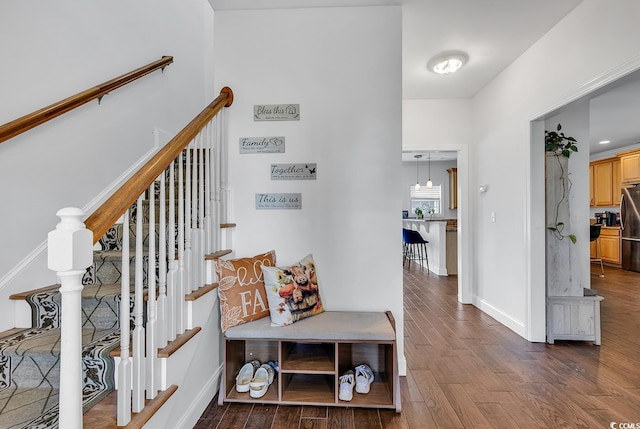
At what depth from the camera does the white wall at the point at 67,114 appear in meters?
1.63

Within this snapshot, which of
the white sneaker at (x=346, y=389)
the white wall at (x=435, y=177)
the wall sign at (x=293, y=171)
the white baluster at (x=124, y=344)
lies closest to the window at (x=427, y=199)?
the white wall at (x=435, y=177)

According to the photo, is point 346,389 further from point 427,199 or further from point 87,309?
point 427,199

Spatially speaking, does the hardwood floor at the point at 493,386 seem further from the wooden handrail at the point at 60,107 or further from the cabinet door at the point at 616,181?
the cabinet door at the point at 616,181

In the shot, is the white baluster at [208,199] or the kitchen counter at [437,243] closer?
the white baluster at [208,199]

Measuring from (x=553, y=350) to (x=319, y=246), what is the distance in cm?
220

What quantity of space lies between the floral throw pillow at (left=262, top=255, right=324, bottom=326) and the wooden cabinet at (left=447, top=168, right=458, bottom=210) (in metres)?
6.88

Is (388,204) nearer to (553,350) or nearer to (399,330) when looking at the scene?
(399,330)

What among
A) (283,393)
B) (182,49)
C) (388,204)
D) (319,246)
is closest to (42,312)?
(283,393)

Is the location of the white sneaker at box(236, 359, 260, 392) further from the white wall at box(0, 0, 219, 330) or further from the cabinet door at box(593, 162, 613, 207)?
the cabinet door at box(593, 162, 613, 207)

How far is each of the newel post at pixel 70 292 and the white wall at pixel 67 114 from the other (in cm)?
116

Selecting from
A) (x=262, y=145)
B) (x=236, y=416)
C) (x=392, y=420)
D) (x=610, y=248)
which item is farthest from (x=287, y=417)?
(x=610, y=248)

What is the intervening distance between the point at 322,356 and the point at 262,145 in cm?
156

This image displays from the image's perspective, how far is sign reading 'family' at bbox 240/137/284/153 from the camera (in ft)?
7.23

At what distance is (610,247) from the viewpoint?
6070mm
